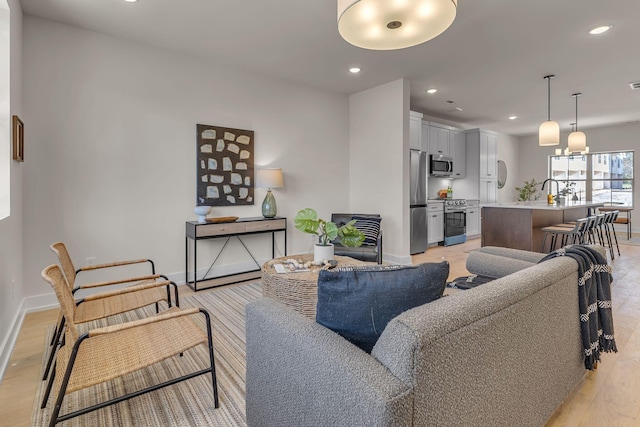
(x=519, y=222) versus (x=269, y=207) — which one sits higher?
(x=269, y=207)

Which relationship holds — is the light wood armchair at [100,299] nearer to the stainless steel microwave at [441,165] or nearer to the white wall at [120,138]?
the white wall at [120,138]

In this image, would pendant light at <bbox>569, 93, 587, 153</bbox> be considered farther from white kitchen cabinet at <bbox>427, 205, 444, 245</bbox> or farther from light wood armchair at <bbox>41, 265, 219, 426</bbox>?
light wood armchair at <bbox>41, 265, 219, 426</bbox>

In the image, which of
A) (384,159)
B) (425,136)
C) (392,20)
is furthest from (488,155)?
(392,20)

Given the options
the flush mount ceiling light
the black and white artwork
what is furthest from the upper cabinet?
the flush mount ceiling light

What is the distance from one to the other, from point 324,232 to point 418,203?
11.5 ft

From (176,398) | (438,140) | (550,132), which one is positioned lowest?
(176,398)

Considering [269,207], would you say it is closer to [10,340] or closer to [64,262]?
[64,262]

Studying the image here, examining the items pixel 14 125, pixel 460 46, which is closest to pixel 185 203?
pixel 14 125

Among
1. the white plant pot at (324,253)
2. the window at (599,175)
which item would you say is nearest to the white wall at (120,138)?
the white plant pot at (324,253)

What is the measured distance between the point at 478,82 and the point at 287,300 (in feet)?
14.1

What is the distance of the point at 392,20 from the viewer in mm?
1792

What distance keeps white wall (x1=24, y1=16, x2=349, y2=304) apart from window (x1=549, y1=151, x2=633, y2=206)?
8.00 metres

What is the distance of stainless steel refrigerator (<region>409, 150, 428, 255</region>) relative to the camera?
222 inches

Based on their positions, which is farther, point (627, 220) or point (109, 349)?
point (627, 220)
